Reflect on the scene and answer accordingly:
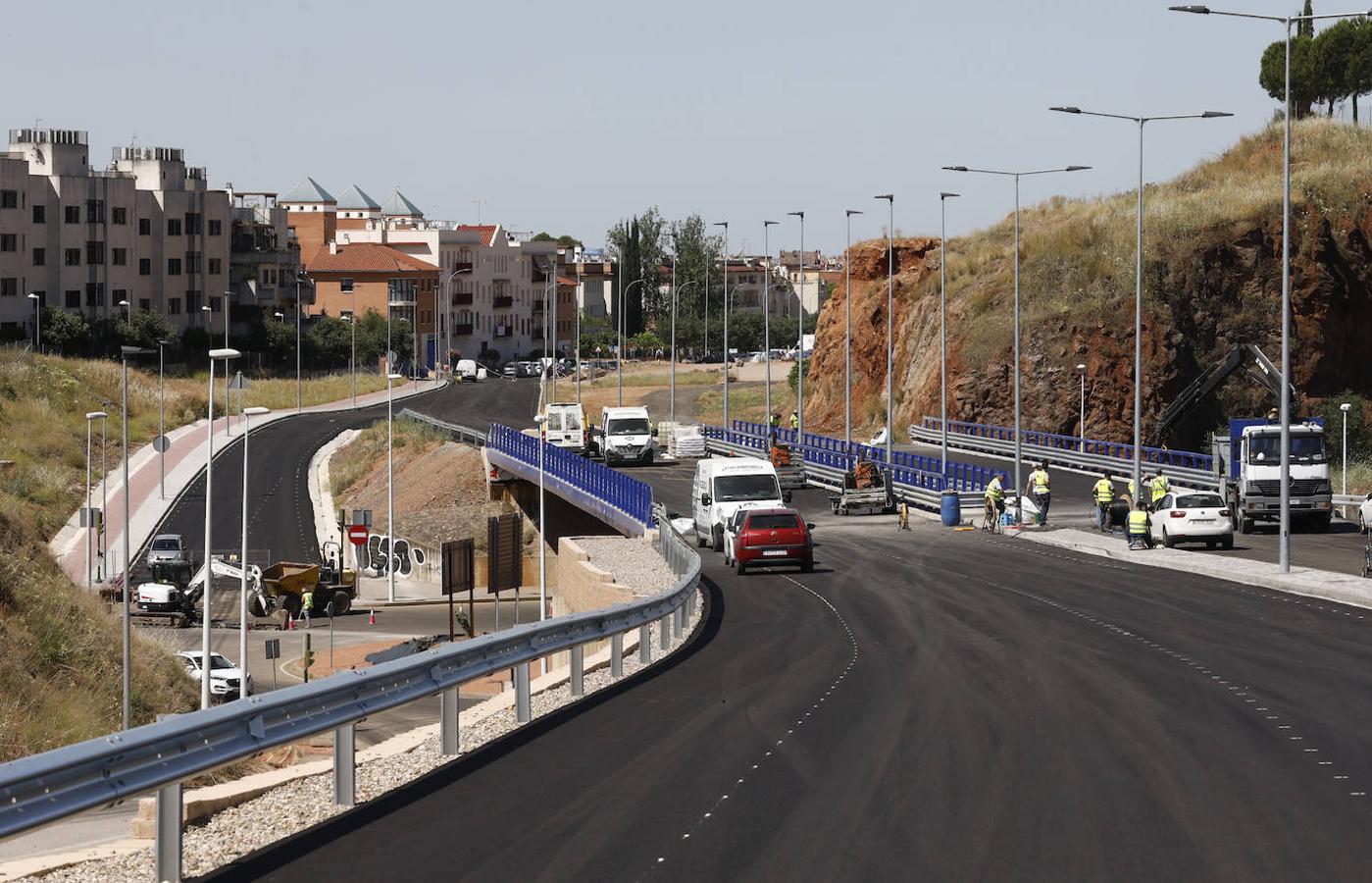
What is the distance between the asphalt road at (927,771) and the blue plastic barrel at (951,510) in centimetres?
2585

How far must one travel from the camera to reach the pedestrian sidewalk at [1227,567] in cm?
2911

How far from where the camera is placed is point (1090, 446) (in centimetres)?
7200

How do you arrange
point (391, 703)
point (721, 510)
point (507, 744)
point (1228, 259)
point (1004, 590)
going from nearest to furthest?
point (391, 703) < point (507, 744) < point (1004, 590) < point (721, 510) < point (1228, 259)

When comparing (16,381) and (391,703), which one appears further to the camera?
(16,381)

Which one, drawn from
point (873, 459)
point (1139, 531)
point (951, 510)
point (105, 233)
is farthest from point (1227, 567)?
point (105, 233)

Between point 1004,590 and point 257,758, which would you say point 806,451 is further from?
point 257,758

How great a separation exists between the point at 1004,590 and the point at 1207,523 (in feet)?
34.3

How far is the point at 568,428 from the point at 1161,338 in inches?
1097

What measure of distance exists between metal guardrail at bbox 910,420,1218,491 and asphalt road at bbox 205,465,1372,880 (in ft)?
115

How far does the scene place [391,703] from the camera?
12562 mm

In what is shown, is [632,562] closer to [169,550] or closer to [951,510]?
[951,510]

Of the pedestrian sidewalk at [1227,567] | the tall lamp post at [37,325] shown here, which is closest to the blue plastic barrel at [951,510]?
the pedestrian sidewalk at [1227,567]

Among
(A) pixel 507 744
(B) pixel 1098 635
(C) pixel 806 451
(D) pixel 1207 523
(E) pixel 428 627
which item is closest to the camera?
(A) pixel 507 744

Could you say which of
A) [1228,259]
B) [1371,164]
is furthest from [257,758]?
[1371,164]
